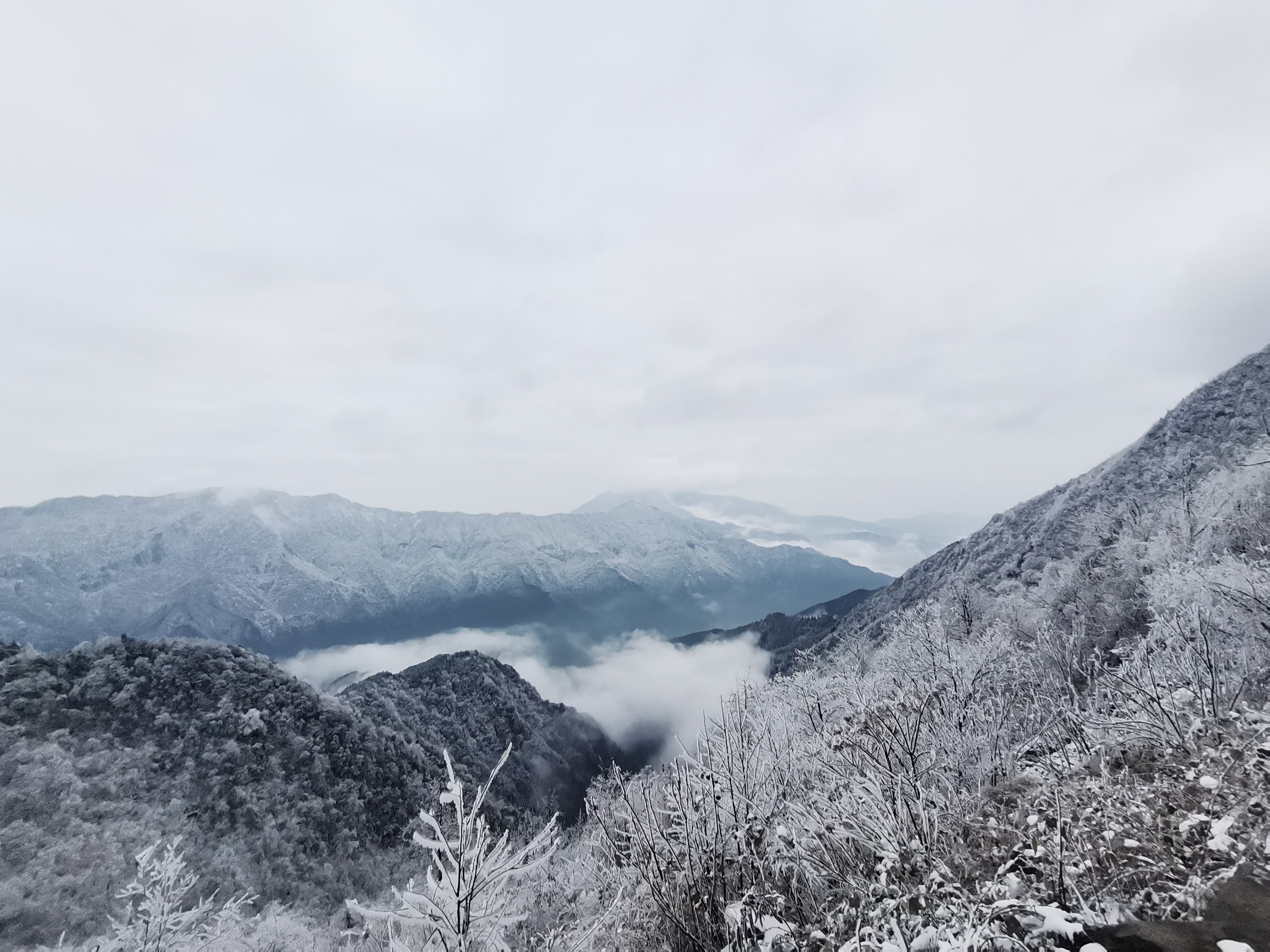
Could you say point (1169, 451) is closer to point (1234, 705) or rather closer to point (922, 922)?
point (1234, 705)

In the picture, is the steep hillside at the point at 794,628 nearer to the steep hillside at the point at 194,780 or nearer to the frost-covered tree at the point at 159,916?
the steep hillside at the point at 194,780

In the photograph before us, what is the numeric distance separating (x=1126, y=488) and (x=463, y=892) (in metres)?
84.9

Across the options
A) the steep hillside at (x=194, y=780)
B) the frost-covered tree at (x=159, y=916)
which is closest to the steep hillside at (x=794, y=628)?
the steep hillside at (x=194, y=780)

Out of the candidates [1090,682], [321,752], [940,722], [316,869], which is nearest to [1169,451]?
[1090,682]

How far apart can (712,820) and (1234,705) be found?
8674mm

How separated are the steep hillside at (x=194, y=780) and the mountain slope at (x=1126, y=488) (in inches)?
2262

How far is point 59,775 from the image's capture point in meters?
60.4

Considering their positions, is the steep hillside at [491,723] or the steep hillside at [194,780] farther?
the steep hillside at [491,723]

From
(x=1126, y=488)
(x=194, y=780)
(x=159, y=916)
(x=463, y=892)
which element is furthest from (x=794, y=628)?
(x=463, y=892)

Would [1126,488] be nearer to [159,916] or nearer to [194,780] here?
[159,916]

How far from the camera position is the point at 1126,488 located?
6519 centimetres

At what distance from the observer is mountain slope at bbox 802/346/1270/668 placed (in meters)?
50.0

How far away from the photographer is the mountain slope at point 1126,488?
50.0 m

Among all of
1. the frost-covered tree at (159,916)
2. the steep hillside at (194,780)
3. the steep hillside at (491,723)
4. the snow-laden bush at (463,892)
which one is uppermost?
the snow-laden bush at (463,892)
